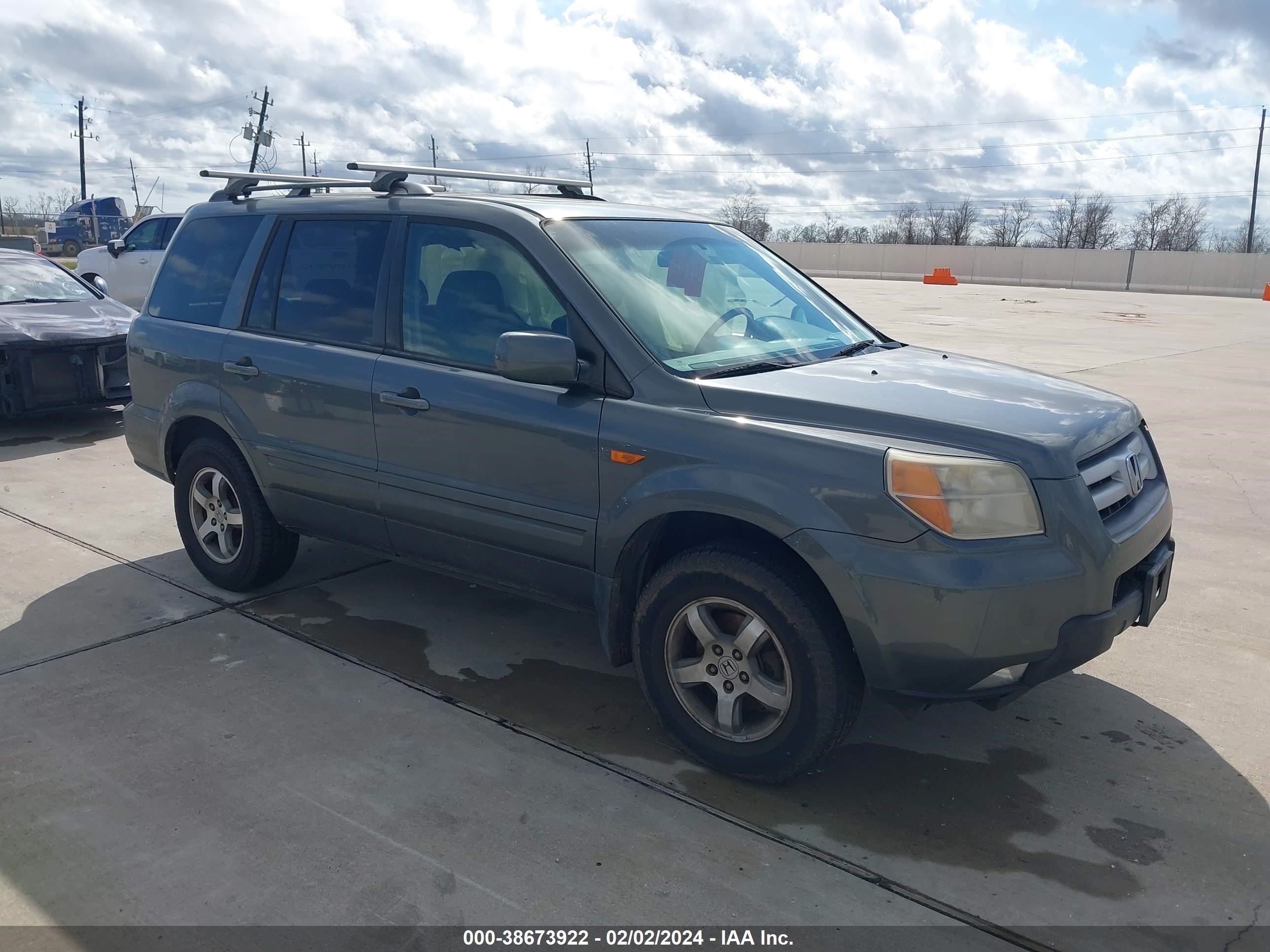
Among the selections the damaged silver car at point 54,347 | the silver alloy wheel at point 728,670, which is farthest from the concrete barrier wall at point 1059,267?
the silver alloy wheel at point 728,670

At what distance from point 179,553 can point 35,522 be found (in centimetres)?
128

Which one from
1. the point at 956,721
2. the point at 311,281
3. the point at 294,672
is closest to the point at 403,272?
the point at 311,281

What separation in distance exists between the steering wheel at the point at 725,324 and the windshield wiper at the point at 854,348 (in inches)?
12.8

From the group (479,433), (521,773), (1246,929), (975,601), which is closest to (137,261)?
(479,433)

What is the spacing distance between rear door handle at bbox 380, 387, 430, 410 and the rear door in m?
0.11

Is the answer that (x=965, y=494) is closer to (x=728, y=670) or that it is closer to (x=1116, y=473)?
(x=1116, y=473)

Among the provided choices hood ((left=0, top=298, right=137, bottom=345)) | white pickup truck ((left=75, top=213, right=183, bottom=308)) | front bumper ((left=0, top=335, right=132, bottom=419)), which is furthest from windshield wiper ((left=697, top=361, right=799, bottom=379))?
white pickup truck ((left=75, top=213, right=183, bottom=308))

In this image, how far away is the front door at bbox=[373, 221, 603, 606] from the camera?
148 inches

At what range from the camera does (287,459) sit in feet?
15.5

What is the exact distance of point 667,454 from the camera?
11.4 feet

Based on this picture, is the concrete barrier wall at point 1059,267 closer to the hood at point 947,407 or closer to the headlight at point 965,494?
the hood at point 947,407

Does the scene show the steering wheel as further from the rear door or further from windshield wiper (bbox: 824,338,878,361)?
the rear door

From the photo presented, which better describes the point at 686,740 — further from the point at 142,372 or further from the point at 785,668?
the point at 142,372

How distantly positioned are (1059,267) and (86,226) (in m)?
45.0
